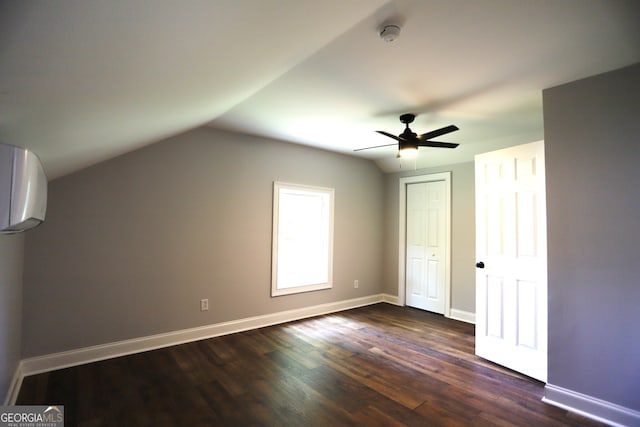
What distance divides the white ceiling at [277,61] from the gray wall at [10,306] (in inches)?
25.2

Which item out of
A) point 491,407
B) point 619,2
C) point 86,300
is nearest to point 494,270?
point 491,407

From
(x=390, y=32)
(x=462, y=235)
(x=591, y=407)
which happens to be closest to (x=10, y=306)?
(x=390, y=32)

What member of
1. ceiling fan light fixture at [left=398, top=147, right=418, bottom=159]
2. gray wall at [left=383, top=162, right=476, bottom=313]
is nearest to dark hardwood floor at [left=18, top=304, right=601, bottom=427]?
gray wall at [left=383, top=162, right=476, bottom=313]

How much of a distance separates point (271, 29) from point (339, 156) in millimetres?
3498

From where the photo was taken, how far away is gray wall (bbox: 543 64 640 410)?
2.05 m

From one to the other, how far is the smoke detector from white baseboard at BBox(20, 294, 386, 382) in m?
3.39

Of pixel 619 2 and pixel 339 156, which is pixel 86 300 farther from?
pixel 619 2

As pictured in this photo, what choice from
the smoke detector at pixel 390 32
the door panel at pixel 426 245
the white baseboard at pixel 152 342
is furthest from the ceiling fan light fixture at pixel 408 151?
the white baseboard at pixel 152 342

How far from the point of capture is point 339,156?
4844 mm

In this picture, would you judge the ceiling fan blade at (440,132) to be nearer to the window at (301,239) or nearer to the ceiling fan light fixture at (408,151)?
the ceiling fan light fixture at (408,151)

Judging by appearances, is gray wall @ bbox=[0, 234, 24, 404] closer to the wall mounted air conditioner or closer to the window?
the wall mounted air conditioner

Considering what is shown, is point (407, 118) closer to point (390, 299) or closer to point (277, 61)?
point (277, 61)

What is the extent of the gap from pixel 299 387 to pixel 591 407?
2.13 meters

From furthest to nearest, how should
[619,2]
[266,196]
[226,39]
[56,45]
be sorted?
[266,196], [619,2], [226,39], [56,45]
